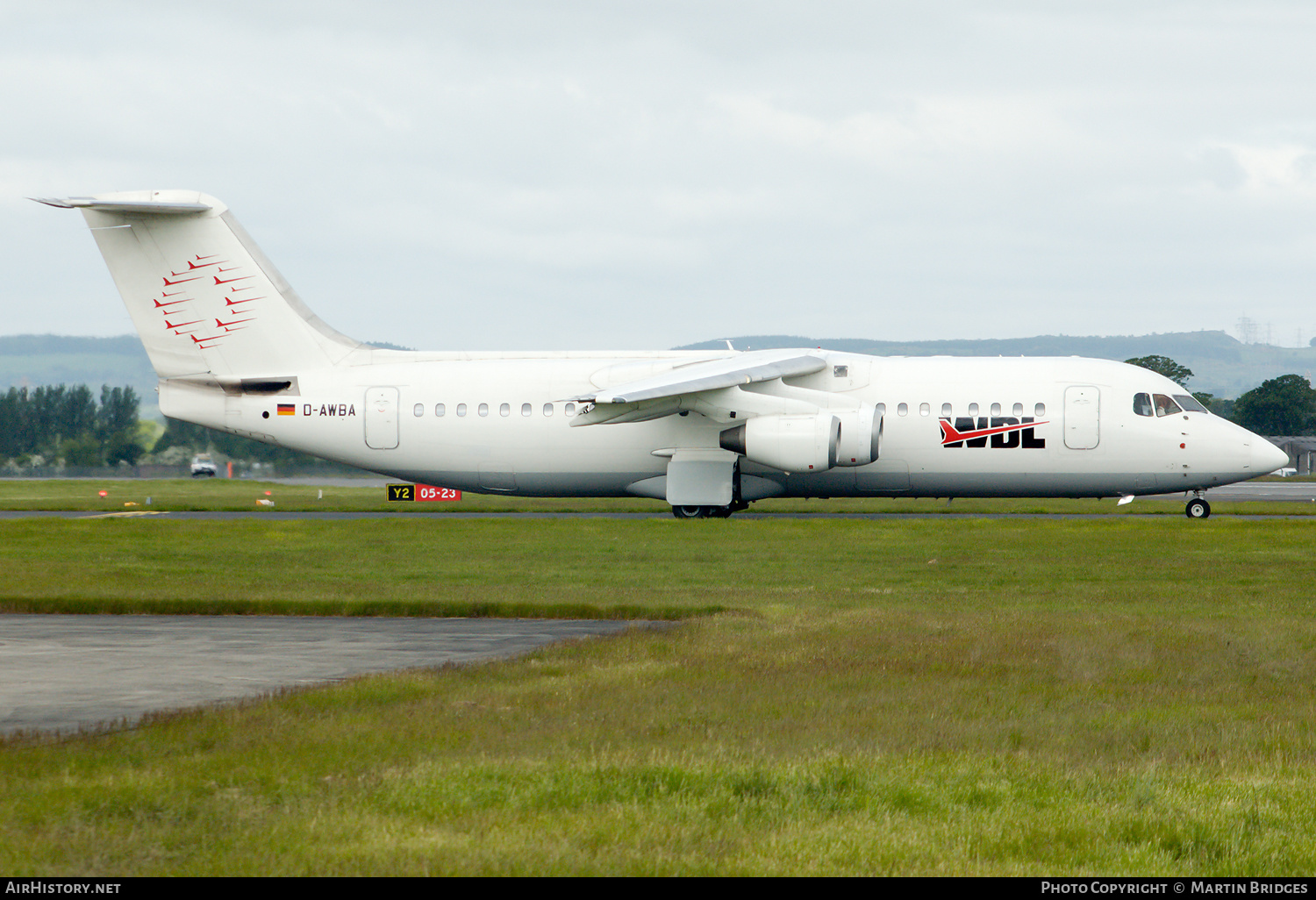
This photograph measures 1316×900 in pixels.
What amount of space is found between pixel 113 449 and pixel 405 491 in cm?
7044

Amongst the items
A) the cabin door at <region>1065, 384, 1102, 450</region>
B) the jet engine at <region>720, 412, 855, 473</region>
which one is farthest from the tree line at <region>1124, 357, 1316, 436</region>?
the jet engine at <region>720, 412, 855, 473</region>

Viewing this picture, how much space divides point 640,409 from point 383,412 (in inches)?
282

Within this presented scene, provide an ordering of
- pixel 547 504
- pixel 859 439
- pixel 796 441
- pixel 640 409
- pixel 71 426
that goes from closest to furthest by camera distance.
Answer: pixel 796 441, pixel 859 439, pixel 640 409, pixel 547 504, pixel 71 426

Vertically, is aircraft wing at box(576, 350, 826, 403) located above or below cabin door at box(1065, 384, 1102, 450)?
above

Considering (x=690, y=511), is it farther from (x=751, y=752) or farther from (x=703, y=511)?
(x=751, y=752)

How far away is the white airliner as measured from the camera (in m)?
32.6

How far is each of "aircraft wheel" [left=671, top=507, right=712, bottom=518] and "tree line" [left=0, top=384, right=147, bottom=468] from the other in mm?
85162

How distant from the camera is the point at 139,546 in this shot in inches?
1002

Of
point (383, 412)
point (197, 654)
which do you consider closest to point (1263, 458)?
point (383, 412)

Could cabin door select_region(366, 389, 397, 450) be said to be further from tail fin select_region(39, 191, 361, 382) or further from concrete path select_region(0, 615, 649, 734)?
concrete path select_region(0, 615, 649, 734)

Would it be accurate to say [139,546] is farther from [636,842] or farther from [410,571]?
[636,842]

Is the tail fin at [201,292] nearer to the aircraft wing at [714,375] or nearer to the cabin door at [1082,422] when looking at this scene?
the aircraft wing at [714,375]

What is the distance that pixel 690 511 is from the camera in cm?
3341

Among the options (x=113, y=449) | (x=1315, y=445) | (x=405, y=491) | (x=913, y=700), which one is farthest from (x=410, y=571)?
(x=1315, y=445)
